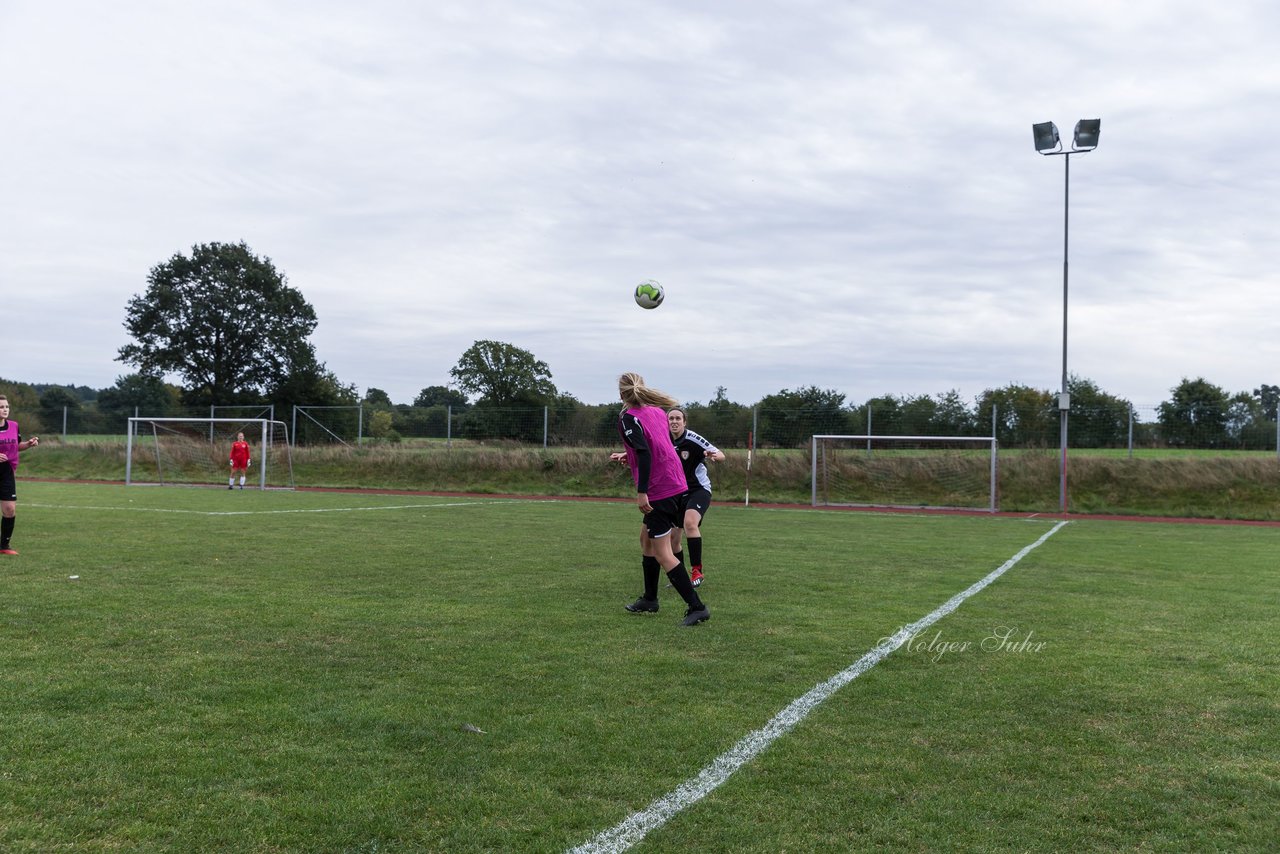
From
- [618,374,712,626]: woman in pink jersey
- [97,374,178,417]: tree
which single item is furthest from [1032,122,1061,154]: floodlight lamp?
[97,374,178,417]: tree

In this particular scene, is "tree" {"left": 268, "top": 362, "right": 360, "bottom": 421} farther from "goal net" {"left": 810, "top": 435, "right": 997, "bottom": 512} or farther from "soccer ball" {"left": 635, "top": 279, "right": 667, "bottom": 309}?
"soccer ball" {"left": 635, "top": 279, "right": 667, "bottom": 309}

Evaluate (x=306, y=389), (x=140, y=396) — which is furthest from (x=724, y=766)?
(x=140, y=396)

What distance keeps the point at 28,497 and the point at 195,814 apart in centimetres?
2214

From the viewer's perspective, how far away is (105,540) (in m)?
12.5

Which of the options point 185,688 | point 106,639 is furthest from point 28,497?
point 185,688

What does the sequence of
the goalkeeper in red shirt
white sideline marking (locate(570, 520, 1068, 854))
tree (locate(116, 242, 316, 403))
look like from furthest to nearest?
1. tree (locate(116, 242, 316, 403))
2. the goalkeeper in red shirt
3. white sideline marking (locate(570, 520, 1068, 854))

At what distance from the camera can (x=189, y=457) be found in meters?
34.7

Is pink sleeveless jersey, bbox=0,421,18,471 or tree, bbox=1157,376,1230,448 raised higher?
tree, bbox=1157,376,1230,448

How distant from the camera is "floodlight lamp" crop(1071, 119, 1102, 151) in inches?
904

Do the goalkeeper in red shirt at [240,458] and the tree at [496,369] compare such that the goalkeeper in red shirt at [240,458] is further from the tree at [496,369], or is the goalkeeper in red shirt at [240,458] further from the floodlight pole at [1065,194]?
the tree at [496,369]

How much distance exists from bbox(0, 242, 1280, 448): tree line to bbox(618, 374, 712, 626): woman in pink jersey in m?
22.8

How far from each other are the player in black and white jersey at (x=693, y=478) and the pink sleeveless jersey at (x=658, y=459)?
1.46 m

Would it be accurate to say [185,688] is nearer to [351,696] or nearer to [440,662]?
[351,696]

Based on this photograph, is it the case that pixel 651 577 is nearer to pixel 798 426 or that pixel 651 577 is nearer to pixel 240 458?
pixel 798 426
